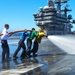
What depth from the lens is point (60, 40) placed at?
56.9 ft

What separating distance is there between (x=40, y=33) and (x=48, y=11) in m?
124

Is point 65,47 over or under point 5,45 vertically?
under

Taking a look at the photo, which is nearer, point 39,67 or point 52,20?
point 39,67

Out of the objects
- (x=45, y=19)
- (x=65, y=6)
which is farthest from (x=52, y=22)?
(x=65, y=6)

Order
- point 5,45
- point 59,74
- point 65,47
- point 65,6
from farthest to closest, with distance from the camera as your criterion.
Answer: point 65,6
point 65,47
point 5,45
point 59,74

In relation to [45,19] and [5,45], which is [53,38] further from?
[45,19]

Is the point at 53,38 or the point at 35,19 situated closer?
the point at 53,38

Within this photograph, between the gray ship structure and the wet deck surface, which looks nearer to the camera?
the wet deck surface

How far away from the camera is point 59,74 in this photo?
28.2 ft

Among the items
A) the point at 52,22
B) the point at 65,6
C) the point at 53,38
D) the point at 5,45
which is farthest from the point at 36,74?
the point at 65,6

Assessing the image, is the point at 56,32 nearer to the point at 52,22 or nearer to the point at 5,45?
the point at 52,22

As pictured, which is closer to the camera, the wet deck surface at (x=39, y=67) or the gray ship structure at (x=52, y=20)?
the wet deck surface at (x=39, y=67)

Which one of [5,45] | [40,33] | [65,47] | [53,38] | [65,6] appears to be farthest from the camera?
[65,6]

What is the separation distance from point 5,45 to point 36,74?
5.16m
